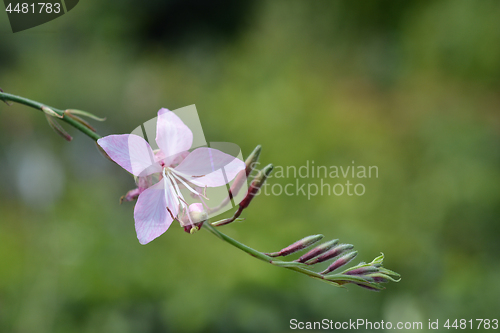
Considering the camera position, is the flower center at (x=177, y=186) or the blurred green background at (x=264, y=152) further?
the blurred green background at (x=264, y=152)

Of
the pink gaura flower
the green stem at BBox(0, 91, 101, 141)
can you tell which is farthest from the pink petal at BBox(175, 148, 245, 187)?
the green stem at BBox(0, 91, 101, 141)

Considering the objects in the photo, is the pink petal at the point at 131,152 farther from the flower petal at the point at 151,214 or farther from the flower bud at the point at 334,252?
the flower bud at the point at 334,252

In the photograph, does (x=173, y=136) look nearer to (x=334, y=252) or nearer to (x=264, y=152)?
(x=334, y=252)

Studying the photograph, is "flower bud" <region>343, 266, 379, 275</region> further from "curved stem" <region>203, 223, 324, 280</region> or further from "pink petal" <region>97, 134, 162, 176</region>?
"pink petal" <region>97, 134, 162, 176</region>

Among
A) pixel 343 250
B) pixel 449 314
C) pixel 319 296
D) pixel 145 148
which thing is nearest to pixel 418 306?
pixel 449 314

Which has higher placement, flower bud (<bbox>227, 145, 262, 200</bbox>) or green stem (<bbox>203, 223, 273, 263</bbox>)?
flower bud (<bbox>227, 145, 262, 200</bbox>)

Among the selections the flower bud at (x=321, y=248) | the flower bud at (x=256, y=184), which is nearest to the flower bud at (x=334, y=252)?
the flower bud at (x=321, y=248)
